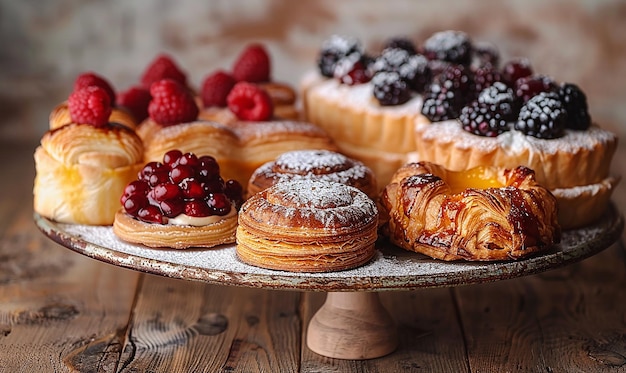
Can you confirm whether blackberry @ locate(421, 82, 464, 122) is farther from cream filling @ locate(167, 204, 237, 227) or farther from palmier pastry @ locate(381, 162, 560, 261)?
cream filling @ locate(167, 204, 237, 227)

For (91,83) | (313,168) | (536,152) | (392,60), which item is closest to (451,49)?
(392,60)

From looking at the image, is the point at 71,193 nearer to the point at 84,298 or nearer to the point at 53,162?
the point at 53,162

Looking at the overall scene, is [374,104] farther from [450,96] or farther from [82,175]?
[82,175]

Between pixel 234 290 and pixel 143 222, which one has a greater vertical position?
pixel 143 222

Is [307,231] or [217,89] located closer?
[307,231]

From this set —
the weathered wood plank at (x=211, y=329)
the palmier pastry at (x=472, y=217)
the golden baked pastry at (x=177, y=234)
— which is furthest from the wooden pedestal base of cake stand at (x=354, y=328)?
the golden baked pastry at (x=177, y=234)

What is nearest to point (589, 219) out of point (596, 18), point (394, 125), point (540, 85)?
point (540, 85)
